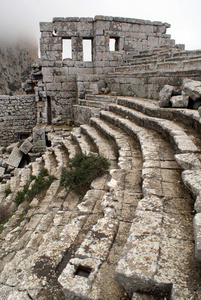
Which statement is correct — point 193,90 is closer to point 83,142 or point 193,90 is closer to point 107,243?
point 83,142

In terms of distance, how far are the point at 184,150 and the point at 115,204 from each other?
5.26 feet

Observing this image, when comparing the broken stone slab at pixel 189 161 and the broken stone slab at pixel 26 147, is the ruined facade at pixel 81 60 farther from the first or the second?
the broken stone slab at pixel 189 161

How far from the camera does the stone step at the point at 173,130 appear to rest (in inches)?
164

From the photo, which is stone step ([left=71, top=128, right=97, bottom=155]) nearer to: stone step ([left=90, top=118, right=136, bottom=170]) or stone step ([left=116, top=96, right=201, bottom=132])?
stone step ([left=90, top=118, right=136, bottom=170])

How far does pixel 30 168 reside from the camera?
8680mm

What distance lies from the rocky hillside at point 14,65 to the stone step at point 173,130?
24.5 m

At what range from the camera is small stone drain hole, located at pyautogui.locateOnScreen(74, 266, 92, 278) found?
242 cm

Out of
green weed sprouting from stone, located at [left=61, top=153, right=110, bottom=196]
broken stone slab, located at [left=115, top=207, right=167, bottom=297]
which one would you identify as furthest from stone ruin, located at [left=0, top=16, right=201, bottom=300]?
green weed sprouting from stone, located at [left=61, top=153, right=110, bottom=196]

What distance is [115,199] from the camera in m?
3.67

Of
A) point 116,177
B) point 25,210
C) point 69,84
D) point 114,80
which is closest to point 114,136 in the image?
point 116,177

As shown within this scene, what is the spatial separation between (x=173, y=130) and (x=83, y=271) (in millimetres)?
3592

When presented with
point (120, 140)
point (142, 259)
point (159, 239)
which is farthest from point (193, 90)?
point (142, 259)

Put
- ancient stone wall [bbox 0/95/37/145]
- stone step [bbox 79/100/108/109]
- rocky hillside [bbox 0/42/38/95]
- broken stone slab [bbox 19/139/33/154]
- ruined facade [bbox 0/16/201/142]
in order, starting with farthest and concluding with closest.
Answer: rocky hillside [bbox 0/42/38/95], ancient stone wall [bbox 0/95/37/145], ruined facade [bbox 0/16/201/142], broken stone slab [bbox 19/139/33/154], stone step [bbox 79/100/108/109]

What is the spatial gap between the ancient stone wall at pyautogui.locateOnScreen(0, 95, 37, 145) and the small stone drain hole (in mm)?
12967
